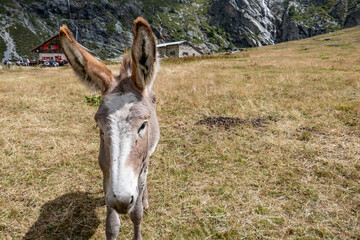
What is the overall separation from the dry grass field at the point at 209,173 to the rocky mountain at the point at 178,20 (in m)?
90.8

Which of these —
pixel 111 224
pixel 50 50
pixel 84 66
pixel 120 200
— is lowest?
pixel 111 224

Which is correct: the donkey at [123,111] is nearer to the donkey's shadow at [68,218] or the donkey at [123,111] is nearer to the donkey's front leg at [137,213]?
the donkey's front leg at [137,213]

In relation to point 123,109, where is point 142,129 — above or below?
below

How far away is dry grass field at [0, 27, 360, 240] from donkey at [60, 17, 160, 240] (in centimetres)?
155

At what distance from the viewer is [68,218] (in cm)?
340

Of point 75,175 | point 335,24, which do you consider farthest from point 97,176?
point 335,24

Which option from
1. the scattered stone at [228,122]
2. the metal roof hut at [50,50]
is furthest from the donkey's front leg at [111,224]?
the metal roof hut at [50,50]

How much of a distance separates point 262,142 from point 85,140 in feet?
19.2

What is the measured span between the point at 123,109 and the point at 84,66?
912mm

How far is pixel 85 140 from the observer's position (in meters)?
6.06

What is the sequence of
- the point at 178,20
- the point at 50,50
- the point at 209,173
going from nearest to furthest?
the point at 209,173 → the point at 50,50 → the point at 178,20

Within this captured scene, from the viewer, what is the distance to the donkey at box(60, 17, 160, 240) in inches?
64.5

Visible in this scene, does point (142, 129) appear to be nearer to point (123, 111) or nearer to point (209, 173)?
point (123, 111)

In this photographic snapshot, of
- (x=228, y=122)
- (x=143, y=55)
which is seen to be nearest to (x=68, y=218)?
(x=143, y=55)
